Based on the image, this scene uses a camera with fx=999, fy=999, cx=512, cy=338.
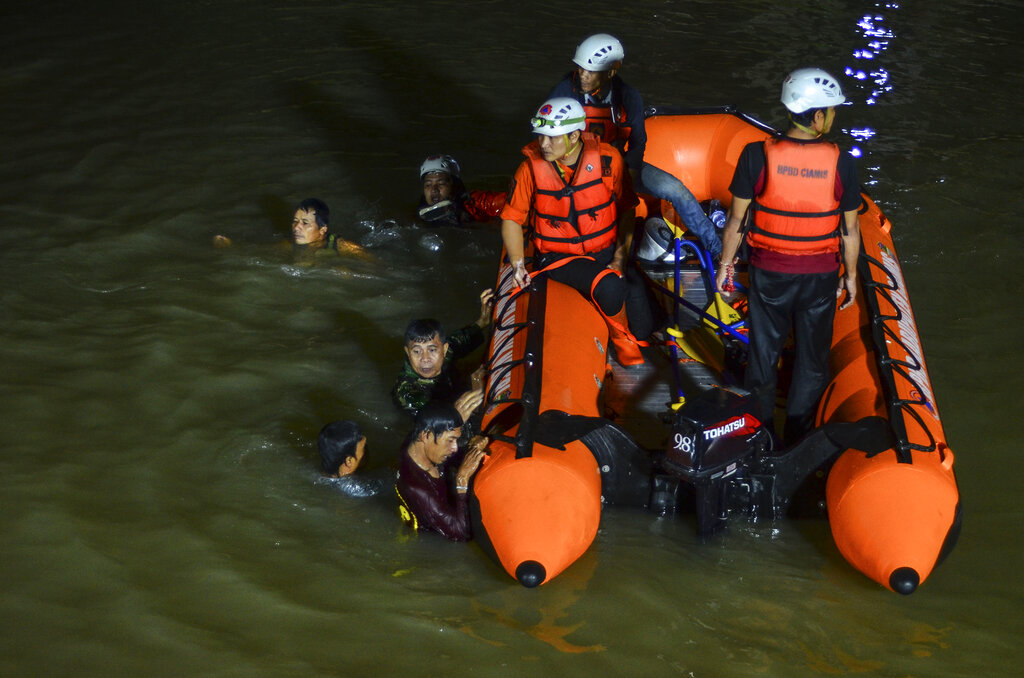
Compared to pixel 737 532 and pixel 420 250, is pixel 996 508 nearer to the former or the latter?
pixel 737 532

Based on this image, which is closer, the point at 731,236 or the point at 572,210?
the point at 731,236

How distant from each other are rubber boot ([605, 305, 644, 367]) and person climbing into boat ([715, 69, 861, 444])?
0.62 metres

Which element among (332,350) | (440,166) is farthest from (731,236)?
(440,166)

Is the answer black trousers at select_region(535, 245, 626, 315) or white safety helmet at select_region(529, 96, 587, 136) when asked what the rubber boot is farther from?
white safety helmet at select_region(529, 96, 587, 136)

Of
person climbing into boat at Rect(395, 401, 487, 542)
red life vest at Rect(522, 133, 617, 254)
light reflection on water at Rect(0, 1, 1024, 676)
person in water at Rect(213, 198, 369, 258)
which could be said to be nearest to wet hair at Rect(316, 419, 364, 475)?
light reflection on water at Rect(0, 1, 1024, 676)

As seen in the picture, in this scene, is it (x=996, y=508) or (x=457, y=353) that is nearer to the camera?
(x=996, y=508)

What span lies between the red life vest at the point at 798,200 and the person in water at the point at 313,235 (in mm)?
2554

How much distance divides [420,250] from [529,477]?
2653 mm

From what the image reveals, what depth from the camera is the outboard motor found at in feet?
10.1

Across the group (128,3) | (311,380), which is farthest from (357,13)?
(311,380)

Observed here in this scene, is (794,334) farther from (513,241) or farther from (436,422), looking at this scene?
(436,422)

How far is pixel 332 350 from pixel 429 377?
2.65 ft

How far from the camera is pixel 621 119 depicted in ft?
15.8

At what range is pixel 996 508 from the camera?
3.44m
